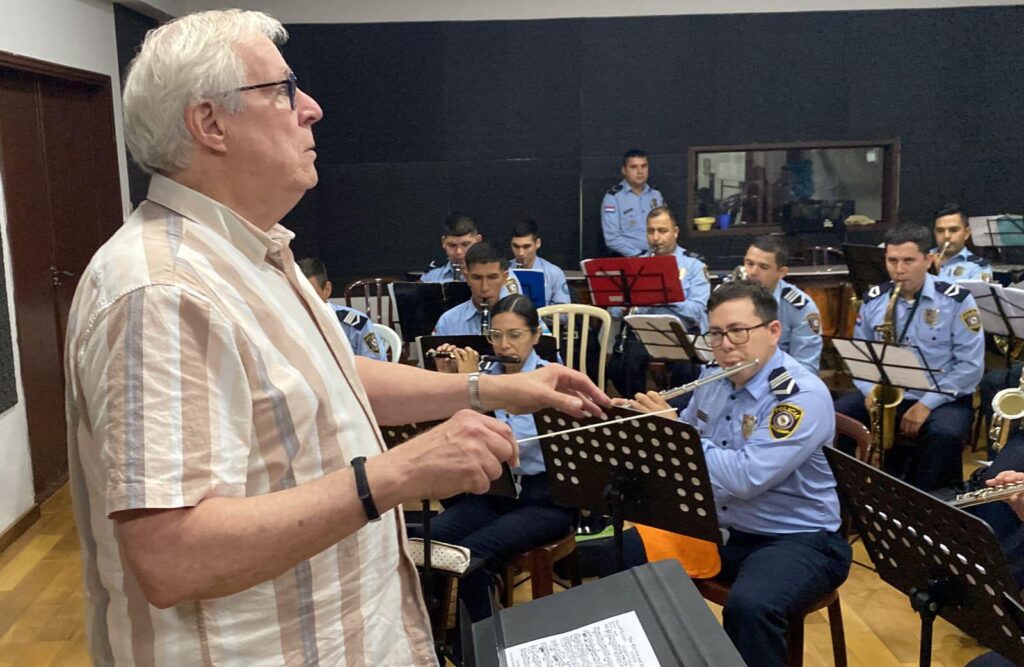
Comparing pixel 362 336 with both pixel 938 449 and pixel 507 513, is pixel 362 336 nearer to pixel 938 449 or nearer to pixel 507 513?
pixel 507 513

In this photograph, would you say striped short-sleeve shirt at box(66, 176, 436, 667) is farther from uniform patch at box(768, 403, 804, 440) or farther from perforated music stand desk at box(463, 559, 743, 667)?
uniform patch at box(768, 403, 804, 440)

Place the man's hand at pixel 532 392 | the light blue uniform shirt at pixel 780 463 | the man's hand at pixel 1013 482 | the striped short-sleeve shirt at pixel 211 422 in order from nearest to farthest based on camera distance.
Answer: the striped short-sleeve shirt at pixel 211 422 < the man's hand at pixel 532 392 < the man's hand at pixel 1013 482 < the light blue uniform shirt at pixel 780 463

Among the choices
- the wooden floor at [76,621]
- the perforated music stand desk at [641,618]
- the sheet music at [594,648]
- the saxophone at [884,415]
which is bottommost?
the wooden floor at [76,621]

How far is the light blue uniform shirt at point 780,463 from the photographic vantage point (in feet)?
8.84

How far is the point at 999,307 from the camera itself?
4.83 m

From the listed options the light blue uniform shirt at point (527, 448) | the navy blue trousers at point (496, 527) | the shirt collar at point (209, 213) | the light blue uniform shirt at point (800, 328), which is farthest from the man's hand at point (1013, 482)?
the light blue uniform shirt at point (800, 328)

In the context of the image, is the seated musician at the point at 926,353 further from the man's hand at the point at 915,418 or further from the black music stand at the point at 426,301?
the black music stand at the point at 426,301

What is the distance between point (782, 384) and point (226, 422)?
2.16 metres

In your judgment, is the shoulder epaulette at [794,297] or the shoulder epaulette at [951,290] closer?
the shoulder epaulette at [951,290]

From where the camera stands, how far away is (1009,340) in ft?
17.3

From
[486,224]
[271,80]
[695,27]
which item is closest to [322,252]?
[486,224]

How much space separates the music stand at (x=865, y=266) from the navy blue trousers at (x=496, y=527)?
365 cm

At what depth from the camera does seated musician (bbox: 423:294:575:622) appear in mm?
2959

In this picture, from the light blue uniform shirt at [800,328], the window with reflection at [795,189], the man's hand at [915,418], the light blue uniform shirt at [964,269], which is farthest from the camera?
the window with reflection at [795,189]
